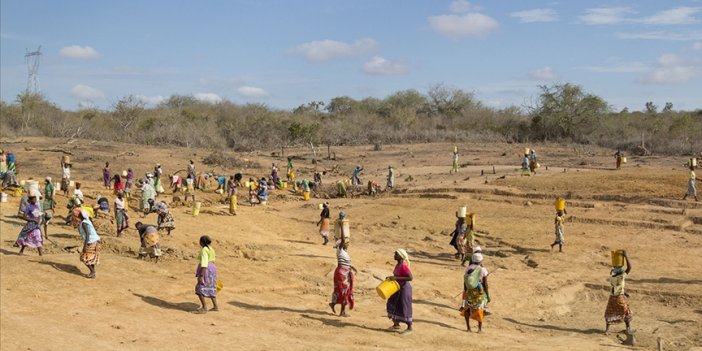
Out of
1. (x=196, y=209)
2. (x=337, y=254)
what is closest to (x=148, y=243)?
(x=337, y=254)

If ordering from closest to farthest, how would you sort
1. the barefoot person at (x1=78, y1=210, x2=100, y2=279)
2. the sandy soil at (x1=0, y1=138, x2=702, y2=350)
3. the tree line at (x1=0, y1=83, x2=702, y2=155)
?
the sandy soil at (x1=0, y1=138, x2=702, y2=350), the barefoot person at (x1=78, y1=210, x2=100, y2=279), the tree line at (x1=0, y1=83, x2=702, y2=155)

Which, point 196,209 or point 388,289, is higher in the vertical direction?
point 196,209

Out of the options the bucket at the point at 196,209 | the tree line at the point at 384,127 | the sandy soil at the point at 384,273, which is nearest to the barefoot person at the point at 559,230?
the sandy soil at the point at 384,273

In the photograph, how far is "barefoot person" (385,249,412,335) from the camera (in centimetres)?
1086

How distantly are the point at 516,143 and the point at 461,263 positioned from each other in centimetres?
3276

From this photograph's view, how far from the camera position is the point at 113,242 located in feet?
52.7

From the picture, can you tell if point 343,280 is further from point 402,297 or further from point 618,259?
point 618,259

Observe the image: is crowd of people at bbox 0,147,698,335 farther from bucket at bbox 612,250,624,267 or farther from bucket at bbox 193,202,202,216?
bucket at bbox 193,202,202,216

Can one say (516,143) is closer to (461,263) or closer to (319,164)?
(319,164)

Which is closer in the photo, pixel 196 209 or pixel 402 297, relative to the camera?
pixel 402 297

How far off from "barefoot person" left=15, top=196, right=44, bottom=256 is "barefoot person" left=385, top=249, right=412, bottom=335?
7735 mm

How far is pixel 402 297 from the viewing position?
10.9 metres

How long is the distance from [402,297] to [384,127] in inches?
1889

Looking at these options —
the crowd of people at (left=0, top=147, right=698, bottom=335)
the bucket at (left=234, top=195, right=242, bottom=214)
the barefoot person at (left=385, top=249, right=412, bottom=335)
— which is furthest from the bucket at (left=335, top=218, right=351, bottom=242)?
the bucket at (left=234, top=195, right=242, bottom=214)
